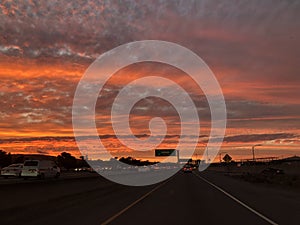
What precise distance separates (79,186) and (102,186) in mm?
6123

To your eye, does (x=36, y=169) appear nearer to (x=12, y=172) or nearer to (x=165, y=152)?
Result: (x=12, y=172)

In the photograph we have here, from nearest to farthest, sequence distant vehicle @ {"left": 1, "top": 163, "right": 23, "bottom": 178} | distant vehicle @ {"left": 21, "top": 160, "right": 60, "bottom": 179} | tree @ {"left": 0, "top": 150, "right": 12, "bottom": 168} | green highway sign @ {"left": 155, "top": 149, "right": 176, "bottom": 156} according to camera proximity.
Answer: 1. distant vehicle @ {"left": 21, "top": 160, "right": 60, "bottom": 179}
2. distant vehicle @ {"left": 1, "top": 163, "right": 23, "bottom": 178}
3. green highway sign @ {"left": 155, "top": 149, "right": 176, "bottom": 156}
4. tree @ {"left": 0, "top": 150, "right": 12, "bottom": 168}

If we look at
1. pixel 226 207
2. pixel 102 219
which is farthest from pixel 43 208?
pixel 226 207

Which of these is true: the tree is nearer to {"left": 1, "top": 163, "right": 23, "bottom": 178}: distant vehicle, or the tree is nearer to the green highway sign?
the green highway sign

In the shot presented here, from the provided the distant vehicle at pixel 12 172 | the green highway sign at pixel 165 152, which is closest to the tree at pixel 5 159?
the green highway sign at pixel 165 152

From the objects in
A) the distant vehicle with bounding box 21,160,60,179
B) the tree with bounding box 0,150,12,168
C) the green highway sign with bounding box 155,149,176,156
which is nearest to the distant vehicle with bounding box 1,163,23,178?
the distant vehicle with bounding box 21,160,60,179

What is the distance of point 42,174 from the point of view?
42.4m

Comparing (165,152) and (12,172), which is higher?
(165,152)

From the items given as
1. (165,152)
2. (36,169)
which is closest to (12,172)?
(36,169)

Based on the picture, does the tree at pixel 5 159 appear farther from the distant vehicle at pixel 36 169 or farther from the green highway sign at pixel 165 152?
the distant vehicle at pixel 36 169

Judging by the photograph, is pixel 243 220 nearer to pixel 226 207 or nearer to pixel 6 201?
pixel 226 207

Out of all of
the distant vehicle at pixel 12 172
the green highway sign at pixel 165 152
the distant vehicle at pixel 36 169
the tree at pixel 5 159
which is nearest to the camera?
the distant vehicle at pixel 36 169

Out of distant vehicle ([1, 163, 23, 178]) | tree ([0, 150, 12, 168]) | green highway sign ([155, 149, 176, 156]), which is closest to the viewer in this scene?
distant vehicle ([1, 163, 23, 178])

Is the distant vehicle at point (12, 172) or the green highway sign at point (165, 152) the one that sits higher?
the green highway sign at point (165, 152)
